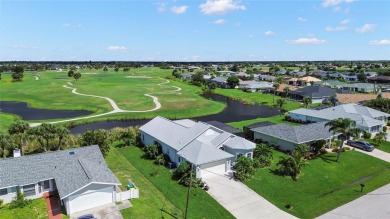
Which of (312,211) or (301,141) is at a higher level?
(301,141)

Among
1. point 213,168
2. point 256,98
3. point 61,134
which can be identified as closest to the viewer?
point 213,168

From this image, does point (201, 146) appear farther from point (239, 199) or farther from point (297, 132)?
point (297, 132)

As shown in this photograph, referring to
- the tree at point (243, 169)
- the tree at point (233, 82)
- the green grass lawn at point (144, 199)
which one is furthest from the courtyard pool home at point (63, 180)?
the tree at point (233, 82)

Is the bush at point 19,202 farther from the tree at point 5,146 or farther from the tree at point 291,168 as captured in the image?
the tree at point 291,168

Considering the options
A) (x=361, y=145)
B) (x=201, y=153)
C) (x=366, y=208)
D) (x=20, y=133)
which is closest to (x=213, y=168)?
(x=201, y=153)

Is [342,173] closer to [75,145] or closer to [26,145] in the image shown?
[75,145]

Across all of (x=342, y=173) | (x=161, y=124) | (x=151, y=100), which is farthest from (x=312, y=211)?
(x=151, y=100)
